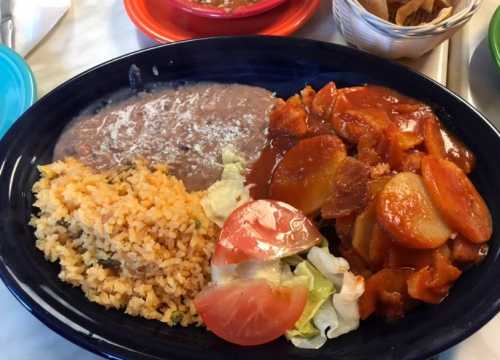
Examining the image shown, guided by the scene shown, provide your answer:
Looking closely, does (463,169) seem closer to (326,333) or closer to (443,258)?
(443,258)

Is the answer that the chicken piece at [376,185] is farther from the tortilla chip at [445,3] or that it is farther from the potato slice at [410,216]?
the tortilla chip at [445,3]

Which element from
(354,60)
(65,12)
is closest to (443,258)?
(354,60)

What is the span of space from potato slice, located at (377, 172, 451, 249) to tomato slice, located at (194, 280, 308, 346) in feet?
0.88

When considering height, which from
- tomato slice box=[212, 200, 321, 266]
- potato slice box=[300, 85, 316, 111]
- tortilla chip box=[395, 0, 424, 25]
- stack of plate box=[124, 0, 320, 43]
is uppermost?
tortilla chip box=[395, 0, 424, 25]

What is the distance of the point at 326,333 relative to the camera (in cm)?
138

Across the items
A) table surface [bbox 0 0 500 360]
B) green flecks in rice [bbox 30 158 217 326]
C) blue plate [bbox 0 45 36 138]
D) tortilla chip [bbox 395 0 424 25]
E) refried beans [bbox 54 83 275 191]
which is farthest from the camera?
blue plate [bbox 0 45 36 138]

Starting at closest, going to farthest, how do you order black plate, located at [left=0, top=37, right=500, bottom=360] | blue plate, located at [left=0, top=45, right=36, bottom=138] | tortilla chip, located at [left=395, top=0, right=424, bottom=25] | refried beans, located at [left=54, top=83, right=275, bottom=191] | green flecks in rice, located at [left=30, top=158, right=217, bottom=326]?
black plate, located at [left=0, top=37, right=500, bottom=360]
green flecks in rice, located at [left=30, top=158, right=217, bottom=326]
refried beans, located at [left=54, top=83, right=275, bottom=191]
tortilla chip, located at [left=395, top=0, right=424, bottom=25]
blue plate, located at [left=0, top=45, right=36, bottom=138]

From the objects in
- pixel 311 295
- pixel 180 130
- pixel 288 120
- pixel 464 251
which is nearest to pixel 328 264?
pixel 311 295

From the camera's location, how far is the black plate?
132 cm

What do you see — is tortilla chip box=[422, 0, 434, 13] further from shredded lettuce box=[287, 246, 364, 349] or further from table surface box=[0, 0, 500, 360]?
shredded lettuce box=[287, 246, 364, 349]

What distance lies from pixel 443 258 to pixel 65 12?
167cm

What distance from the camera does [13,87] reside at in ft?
6.53

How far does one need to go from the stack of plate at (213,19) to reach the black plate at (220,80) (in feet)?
0.69

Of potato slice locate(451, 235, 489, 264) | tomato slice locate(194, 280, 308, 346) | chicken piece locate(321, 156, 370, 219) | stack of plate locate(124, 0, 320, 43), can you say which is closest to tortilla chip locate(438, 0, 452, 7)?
stack of plate locate(124, 0, 320, 43)
